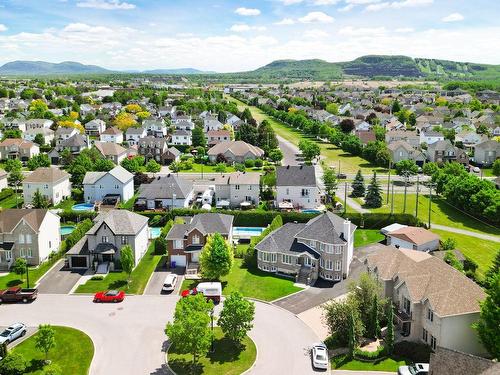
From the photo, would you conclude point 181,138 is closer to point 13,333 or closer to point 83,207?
point 83,207

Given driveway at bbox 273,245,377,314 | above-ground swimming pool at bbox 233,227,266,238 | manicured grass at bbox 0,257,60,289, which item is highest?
above-ground swimming pool at bbox 233,227,266,238

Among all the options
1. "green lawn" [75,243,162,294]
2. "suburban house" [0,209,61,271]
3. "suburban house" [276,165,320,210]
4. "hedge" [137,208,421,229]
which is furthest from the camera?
"suburban house" [276,165,320,210]

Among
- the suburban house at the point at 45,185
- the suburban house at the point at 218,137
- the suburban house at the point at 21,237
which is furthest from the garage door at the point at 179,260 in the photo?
the suburban house at the point at 218,137

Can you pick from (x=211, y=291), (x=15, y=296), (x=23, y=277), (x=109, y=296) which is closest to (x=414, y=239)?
(x=211, y=291)

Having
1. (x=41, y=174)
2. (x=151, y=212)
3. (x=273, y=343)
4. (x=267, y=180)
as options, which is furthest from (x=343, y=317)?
(x=41, y=174)

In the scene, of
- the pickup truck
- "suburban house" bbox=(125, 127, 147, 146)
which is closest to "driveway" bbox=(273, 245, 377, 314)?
the pickup truck

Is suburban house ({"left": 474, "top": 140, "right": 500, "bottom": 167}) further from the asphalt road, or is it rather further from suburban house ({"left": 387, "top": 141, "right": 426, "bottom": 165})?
the asphalt road

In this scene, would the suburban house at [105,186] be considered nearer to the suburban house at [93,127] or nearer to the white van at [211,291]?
the white van at [211,291]
